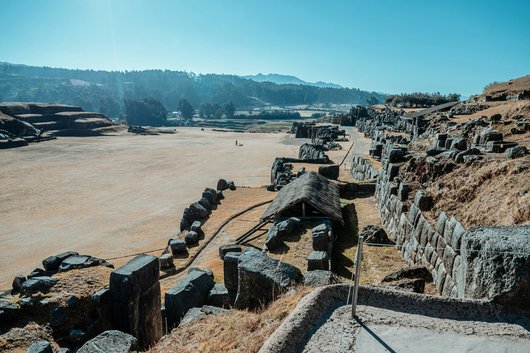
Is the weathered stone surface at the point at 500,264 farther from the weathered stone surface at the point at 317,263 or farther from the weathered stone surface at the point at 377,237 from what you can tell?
the weathered stone surface at the point at 377,237

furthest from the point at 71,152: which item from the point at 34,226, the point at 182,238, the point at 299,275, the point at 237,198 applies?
the point at 299,275

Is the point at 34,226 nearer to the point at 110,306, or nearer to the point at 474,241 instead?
the point at 110,306

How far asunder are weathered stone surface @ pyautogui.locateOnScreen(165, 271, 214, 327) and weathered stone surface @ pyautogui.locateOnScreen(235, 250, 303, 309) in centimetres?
259

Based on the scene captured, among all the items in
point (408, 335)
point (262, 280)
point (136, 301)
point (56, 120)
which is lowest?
point (136, 301)

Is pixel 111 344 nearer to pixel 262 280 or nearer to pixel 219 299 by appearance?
pixel 219 299

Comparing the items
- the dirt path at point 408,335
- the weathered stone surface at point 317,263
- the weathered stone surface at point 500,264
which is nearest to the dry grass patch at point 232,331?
the dirt path at point 408,335

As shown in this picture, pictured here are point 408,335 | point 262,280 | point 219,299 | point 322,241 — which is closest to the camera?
point 408,335

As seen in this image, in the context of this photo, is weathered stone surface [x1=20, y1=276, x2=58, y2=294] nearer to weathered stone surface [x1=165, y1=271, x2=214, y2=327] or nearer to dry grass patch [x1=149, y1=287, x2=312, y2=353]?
weathered stone surface [x1=165, y1=271, x2=214, y2=327]

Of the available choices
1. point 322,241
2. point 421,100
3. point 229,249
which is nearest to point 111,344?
point 322,241

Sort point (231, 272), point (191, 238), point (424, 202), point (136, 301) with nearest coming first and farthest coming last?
point (136, 301) < point (424, 202) < point (231, 272) < point (191, 238)

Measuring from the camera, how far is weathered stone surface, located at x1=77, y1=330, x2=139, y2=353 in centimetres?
736

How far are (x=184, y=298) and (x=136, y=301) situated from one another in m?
1.27

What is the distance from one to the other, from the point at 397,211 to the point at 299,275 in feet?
24.4

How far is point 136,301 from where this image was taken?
30.0 ft
